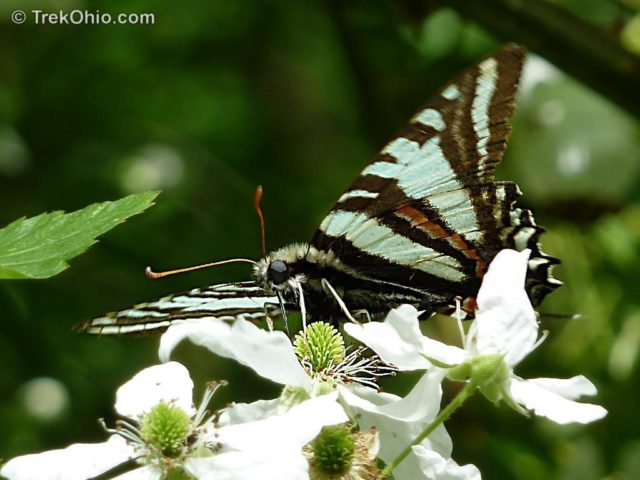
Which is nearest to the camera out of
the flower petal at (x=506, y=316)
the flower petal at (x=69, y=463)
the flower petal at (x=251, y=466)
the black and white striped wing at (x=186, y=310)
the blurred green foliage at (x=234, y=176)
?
the flower petal at (x=251, y=466)

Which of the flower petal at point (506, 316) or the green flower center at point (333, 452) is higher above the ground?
the flower petal at point (506, 316)

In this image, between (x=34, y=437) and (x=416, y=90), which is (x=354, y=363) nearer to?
→ (x=34, y=437)

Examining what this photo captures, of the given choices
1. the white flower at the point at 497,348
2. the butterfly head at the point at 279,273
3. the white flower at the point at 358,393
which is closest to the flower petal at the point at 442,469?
the white flower at the point at 358,393

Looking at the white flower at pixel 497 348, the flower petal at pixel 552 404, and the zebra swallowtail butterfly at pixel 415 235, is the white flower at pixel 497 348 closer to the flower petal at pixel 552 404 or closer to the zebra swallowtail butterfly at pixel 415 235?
the flower petal at pixel 552 404

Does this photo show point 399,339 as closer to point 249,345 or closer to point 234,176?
point 249,345

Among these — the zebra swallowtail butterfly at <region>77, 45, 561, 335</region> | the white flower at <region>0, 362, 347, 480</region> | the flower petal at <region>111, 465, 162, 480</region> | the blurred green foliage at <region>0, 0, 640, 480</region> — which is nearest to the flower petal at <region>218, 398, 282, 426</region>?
the white flower at <region>0, 362, 347, 480</region>

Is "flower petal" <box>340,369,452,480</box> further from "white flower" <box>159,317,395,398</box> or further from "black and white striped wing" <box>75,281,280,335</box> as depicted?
"black and white striped wing" <box>75,281,280,335</box>

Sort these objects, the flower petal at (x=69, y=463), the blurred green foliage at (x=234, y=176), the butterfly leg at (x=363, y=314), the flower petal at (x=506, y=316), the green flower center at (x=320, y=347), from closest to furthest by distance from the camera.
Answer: the flower petal at (x=69, y=463) < the flower petal at (x=506, y=316) < the green flower center at (x=320, y=347) < the butterfly leg at (x=363, y=314) < the blurred green foliage at (x=234, y=176)
